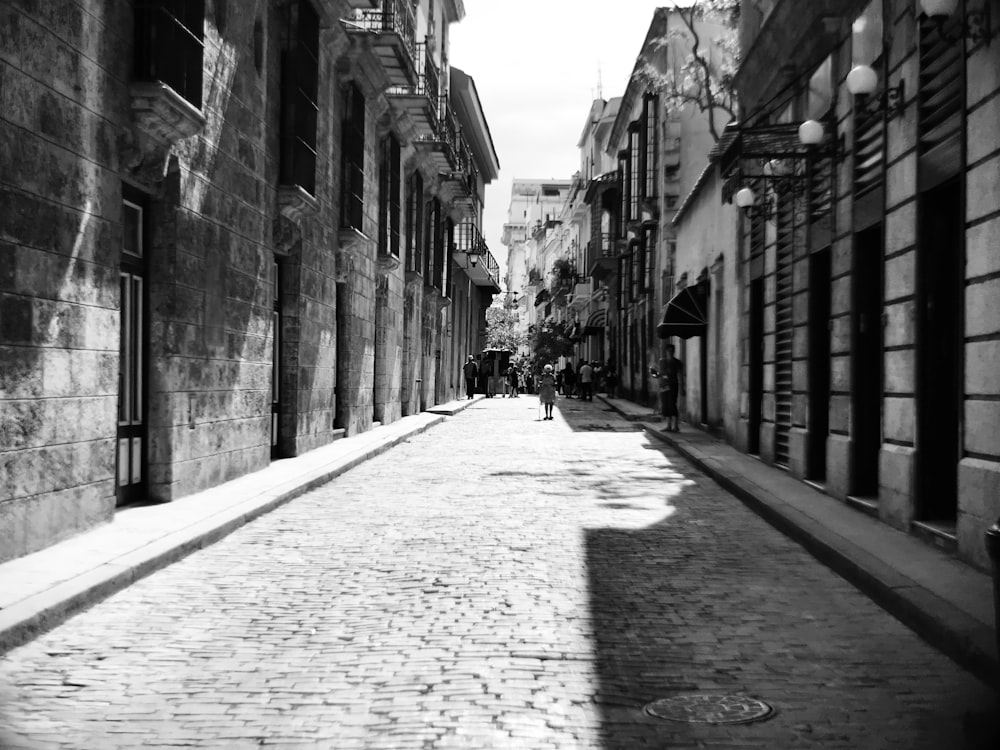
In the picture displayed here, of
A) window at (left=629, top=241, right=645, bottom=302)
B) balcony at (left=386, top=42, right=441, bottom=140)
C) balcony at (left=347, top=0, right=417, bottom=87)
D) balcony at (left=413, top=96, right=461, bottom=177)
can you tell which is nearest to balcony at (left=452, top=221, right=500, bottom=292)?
balcony at (left=413, top=96, right=461, bottom=177)

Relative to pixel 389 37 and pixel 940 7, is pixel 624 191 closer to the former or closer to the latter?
pixel 389 37

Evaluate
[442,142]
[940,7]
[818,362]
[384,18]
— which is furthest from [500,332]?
[940,7]

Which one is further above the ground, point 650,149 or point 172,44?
point 650,149

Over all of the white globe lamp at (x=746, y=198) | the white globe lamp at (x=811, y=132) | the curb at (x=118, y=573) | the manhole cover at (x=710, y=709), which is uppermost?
the white globe lamp at (x=811, y=132)

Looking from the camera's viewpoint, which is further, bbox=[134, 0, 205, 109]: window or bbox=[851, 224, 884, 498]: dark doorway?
bbox=[851, 224, 884, 498]: dark doorway

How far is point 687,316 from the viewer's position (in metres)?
20.4

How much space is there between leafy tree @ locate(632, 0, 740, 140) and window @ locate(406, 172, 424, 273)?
6877 millimetres

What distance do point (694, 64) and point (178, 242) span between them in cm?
2072

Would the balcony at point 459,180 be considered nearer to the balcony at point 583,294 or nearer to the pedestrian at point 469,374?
the pedestrian at point 469,374

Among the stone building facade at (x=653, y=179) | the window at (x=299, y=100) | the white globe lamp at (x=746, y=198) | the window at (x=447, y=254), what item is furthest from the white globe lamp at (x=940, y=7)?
the window at (x=447, y=254)

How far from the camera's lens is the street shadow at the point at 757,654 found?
3.91 meters

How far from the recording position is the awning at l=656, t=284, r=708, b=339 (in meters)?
20.4

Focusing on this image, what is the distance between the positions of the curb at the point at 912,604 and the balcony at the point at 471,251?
28887 mm

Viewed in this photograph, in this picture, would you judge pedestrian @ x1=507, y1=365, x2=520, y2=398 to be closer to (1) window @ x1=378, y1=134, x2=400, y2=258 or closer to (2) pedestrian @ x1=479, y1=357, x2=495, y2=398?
(2) pedestrian @ x1=479, y1=357, x2=495, y2=398
